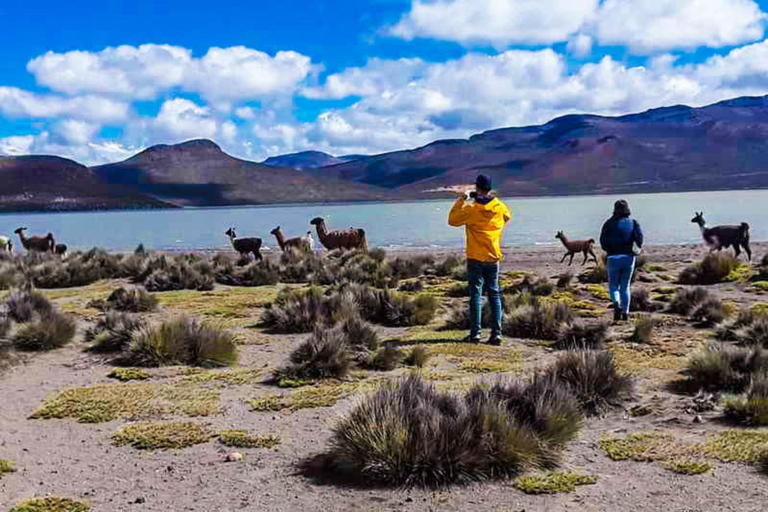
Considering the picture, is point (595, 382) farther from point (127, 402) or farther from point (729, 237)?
point (729, 237)

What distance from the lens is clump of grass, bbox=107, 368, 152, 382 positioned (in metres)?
7.55

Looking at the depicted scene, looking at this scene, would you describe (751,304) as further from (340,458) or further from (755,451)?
(340,458)

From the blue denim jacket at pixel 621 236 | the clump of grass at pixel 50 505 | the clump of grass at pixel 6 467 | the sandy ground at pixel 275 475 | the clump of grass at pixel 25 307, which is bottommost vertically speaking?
the sandy ground at pixel 275 475

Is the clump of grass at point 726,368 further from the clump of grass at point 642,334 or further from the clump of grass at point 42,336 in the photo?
the clump of grass at point 42,336

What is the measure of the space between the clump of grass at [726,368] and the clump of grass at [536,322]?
2.71 meters

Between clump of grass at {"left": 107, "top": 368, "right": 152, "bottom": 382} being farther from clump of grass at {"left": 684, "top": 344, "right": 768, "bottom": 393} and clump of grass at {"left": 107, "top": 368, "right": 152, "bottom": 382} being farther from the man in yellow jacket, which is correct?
clump of grass at {"left": 684, "top": 344, "right": 768, "bottom": 393}

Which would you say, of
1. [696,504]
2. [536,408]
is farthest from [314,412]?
[696,504]

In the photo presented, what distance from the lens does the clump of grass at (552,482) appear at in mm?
4551

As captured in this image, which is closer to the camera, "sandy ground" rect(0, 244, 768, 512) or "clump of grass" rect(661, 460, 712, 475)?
"sandy ground" rect(0, 244, 768, 512)

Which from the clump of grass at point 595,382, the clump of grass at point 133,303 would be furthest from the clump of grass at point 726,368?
the clump of grass at point 133,303

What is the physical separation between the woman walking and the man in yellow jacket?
2.71 meters

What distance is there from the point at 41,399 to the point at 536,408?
4.63 meters

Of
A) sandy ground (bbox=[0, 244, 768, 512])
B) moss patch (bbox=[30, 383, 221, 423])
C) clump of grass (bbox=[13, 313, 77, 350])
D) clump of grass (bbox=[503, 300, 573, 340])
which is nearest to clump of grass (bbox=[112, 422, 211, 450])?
sandy ground (bbox=[0, 244, 768, 512])

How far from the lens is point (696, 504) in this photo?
4.33 meters
